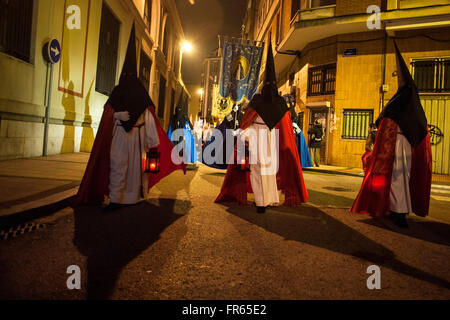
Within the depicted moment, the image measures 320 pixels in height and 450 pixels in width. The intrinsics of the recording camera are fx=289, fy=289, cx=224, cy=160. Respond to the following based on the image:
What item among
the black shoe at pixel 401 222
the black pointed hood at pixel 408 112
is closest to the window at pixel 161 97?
the black pointed hood at pixel 408 112

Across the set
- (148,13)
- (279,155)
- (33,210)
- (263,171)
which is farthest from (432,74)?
(148,13)

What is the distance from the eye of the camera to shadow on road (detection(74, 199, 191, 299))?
2.20 meters

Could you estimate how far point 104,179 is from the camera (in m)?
4.47

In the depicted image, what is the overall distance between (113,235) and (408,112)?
437 centimetres

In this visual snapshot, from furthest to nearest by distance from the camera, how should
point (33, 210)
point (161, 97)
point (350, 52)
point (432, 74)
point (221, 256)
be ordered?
point (161, 97) → point (350, 52) → point (432, 74) → point (33, 210) → point (221, 256)

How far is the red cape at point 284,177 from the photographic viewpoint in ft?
16.5

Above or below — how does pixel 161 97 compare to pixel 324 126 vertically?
above

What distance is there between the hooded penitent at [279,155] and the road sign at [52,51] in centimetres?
668

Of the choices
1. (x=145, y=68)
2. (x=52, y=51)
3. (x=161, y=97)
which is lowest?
(x=52, y=51)

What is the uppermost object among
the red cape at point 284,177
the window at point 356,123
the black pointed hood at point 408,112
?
the window at point 356,123

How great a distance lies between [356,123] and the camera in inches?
587

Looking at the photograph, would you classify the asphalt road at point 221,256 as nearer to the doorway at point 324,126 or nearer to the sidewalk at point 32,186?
the sidewalk at point 32,186

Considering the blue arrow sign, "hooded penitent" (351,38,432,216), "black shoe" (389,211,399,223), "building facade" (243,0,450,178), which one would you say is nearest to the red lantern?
"hooded penitent" (351,38,432,216)

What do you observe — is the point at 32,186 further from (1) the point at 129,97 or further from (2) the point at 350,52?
(2) the point at 350,52
